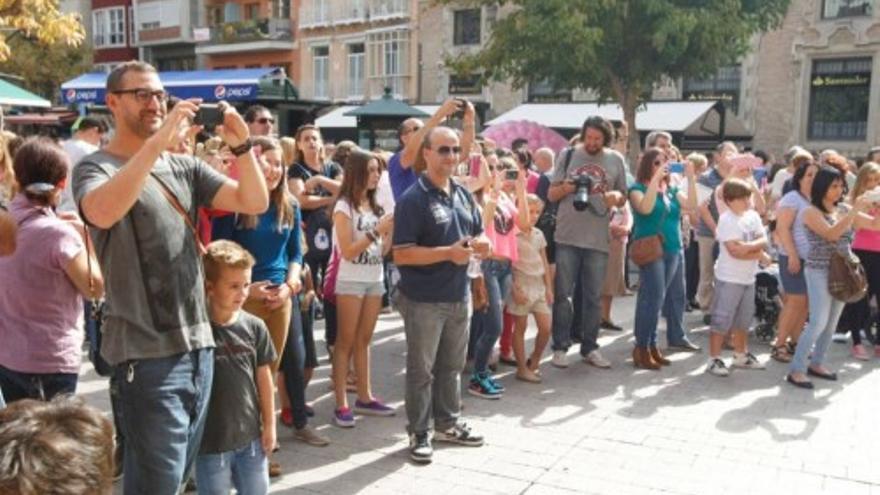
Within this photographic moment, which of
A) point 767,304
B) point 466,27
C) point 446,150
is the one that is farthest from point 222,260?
point 466,27

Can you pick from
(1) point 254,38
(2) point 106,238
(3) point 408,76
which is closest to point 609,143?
(2) point 106,238

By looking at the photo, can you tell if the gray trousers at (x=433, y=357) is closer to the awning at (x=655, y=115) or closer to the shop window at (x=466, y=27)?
the awning at (x=655, y=115)

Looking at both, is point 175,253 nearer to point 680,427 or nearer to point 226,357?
point 226,357

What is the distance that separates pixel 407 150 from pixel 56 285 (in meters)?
2.69

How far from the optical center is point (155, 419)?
2.70 m

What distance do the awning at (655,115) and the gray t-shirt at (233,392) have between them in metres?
16.5

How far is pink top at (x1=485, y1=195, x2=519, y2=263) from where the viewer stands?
5.87m

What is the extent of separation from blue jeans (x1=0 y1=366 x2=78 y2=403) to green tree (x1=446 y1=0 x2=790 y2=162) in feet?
48.4

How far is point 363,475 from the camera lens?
442cm

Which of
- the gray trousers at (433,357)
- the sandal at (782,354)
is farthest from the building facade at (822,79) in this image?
the gray trousers at (433,357)

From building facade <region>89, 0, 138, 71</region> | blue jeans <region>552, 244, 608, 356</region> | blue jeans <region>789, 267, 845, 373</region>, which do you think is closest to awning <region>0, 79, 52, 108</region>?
blue jeans <region>552, 244, 608, 356</region>

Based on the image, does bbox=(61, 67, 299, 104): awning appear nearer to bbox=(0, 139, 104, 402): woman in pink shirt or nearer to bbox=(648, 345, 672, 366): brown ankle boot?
bbox=(648, 345, 672, 366): brown ankle boot

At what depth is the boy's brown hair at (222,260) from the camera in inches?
127

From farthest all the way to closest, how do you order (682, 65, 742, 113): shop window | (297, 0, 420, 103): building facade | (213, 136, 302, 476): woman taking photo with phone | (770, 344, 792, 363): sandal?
(297, 0, 420, 103): building facade
(682, 65, 742, 113): shop window
(770, 344, 792, 363): sandal
(213, 136, 302, 476): woman taking photo with phone
